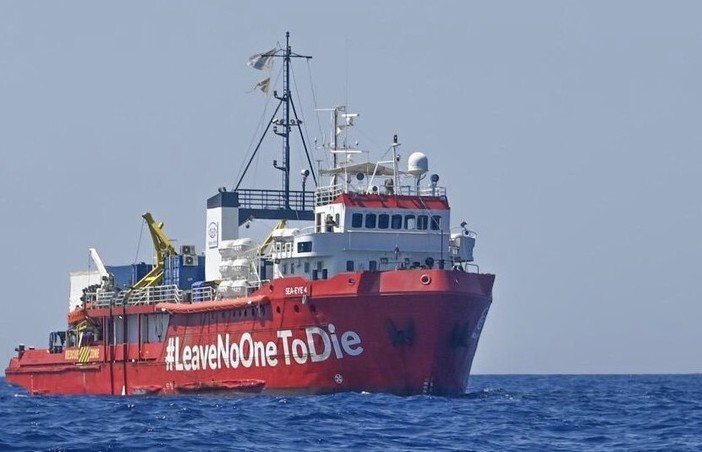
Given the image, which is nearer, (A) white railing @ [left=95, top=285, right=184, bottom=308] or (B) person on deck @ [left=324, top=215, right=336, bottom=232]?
(B) person on deck @ [left=324, top=215, right=336, bottom=232]

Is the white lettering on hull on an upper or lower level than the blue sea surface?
upper

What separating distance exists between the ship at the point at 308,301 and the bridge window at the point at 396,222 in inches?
1.9

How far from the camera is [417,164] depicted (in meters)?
62.3

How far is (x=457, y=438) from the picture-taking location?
40844 millimetres

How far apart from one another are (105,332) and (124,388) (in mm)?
3885

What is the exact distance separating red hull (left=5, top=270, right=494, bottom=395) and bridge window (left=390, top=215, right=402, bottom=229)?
4.43 m

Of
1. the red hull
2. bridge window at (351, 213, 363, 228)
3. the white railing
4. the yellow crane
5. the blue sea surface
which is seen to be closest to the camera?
the blue sea surface

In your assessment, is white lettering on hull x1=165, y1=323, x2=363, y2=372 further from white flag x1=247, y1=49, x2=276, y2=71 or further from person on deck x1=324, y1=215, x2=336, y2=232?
white flag x1=247, y1=49, x2=276, y2=71

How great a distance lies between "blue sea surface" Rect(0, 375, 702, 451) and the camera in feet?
130

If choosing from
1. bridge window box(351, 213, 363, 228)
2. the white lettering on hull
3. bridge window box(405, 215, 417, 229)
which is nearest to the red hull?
the white lettering on hull

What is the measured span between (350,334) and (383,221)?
19.5 feet

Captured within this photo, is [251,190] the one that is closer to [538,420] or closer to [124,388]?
[124,388]

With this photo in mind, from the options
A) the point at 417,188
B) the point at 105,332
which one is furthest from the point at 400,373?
the point at 105,332

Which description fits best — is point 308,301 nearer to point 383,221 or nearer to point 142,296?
point 383,221
